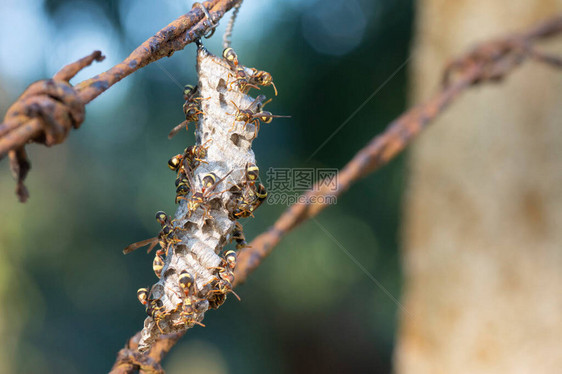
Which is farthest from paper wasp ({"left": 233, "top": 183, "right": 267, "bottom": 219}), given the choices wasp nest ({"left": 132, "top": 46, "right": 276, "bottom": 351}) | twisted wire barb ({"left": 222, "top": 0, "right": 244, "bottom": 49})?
twisted wire barb ({"left": 222, "top": 0, "right": 244, "bottom": 49})

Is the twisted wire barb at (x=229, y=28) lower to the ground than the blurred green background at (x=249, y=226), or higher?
higher

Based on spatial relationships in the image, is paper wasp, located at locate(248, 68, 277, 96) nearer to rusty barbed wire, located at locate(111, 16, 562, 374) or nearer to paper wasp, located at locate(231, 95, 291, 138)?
paper wasp, located at locate(231, 95, 291, 138)

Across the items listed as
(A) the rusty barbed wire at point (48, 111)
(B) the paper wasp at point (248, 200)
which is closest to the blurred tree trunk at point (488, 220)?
(B) the paper wasp at point (248, 200)

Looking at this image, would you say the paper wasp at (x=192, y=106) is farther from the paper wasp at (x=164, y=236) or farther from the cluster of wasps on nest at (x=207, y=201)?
the paper wasp at (x=164, y=236)

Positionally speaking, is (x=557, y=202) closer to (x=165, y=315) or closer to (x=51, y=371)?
(x=165, y=315)

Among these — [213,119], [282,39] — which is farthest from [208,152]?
[282,39]

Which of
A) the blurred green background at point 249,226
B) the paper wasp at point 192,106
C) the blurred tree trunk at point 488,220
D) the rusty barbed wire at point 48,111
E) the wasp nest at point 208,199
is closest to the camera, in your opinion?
the rusty barbed wire at point 48,111
